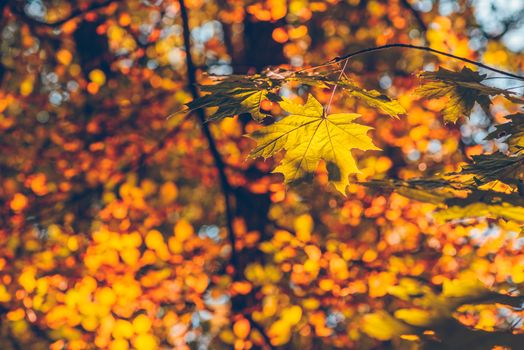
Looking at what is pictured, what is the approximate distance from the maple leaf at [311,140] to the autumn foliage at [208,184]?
9.85 feet

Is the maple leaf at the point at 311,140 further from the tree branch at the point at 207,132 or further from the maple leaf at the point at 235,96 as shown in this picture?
the tree branch at the point at 207,132

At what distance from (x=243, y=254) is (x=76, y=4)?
466 centimetres

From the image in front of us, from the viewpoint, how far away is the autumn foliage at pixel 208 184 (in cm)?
657

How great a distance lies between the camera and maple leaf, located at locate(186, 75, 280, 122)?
71.4 inches

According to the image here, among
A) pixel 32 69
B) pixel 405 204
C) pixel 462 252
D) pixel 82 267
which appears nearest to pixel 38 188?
pixel 82 267

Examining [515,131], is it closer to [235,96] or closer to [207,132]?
[235,96]

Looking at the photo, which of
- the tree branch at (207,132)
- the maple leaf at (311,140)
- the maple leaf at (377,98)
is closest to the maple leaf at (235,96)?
the maple leaf at (311,140)

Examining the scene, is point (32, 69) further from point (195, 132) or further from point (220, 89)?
point (220, 89)

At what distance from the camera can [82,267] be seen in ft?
23.2

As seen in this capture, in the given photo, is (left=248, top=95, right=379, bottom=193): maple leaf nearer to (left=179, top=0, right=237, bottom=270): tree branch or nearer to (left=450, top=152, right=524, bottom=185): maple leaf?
(left=450, top=152, right=524, bottom=185): maple leaf

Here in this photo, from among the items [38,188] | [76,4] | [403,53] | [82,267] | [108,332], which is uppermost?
[76,4]

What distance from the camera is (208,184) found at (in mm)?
8148

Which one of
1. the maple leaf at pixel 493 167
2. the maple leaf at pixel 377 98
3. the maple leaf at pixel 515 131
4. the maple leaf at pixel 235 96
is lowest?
the maple leaf at pixel 493 167

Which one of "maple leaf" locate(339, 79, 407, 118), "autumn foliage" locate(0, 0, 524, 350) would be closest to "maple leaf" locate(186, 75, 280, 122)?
"maple leaf" locate(339, 79, 407, 118)
